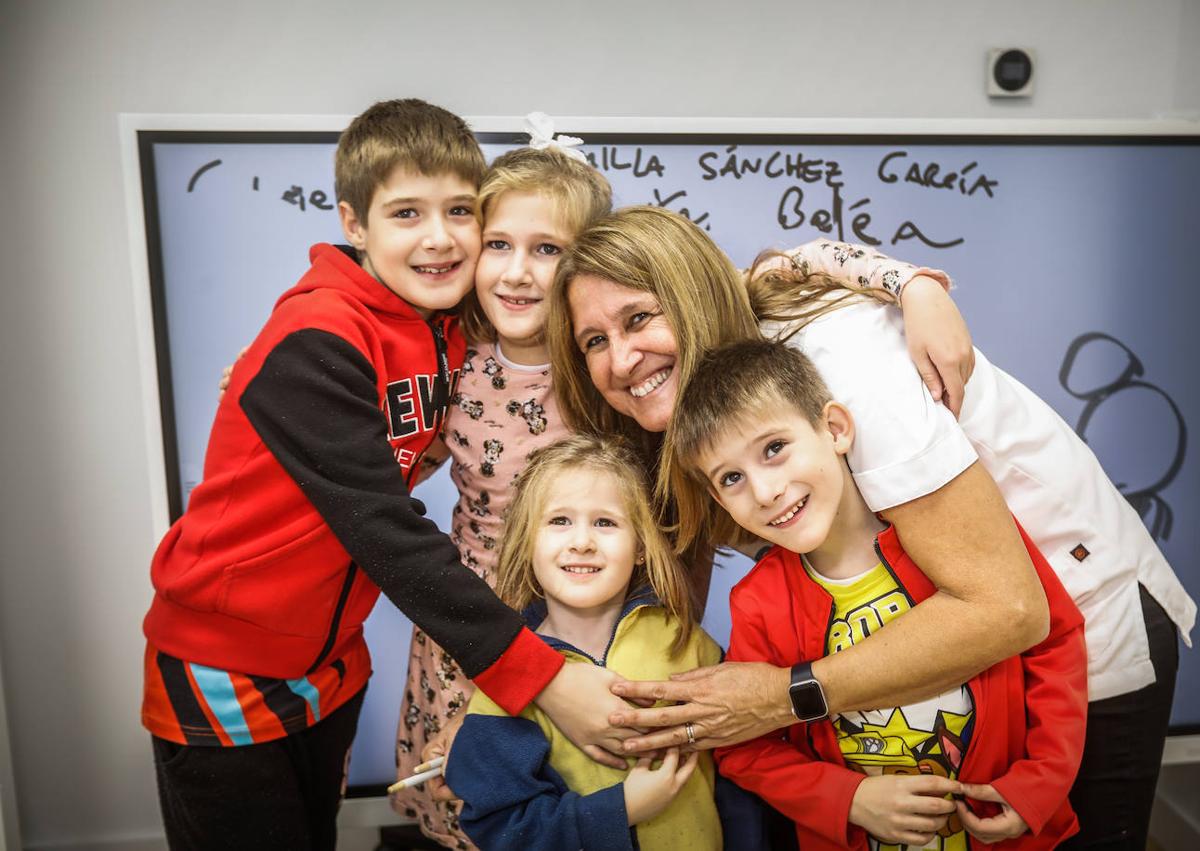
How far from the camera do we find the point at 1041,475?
1229 mm

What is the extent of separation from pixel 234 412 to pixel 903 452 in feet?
3.10

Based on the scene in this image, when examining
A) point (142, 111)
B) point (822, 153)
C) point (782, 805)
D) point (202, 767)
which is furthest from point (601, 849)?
point (142, 111)

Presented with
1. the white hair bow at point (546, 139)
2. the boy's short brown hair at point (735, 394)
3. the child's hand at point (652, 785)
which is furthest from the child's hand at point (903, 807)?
the white hair bow at point (546, 139)

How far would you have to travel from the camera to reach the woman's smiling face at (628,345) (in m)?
1.23

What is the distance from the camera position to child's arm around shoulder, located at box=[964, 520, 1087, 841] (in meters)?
1.13

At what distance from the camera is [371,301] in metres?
1.29

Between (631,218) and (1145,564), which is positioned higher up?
(631,218)

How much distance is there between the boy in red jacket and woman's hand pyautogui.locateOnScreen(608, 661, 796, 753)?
0.12 feet

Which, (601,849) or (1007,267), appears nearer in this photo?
(601,849)

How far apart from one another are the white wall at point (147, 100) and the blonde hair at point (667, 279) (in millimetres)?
608

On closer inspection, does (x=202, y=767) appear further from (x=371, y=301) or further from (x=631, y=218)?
(x=631, y=218)

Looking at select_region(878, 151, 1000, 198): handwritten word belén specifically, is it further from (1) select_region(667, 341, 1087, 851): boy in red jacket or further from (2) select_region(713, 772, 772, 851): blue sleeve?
(2) select_region(713, 772, 772, 851): blue sleeve

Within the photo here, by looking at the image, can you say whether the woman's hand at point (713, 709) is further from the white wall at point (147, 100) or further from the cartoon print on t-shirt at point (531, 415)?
the white wall at point (147, 100)

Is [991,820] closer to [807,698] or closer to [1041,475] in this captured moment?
[807,698]
